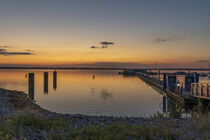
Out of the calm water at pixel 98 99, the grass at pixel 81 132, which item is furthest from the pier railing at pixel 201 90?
the grass at pixel 81 132

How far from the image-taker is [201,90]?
17719mm

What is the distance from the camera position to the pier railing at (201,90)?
17027 millimetres

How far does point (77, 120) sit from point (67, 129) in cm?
148

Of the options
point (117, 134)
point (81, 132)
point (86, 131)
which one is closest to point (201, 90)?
point (117, 134)

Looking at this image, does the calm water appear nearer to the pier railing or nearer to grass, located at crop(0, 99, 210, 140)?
the pier railing

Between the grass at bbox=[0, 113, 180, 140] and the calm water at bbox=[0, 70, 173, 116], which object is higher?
the grass at bbox=[0, 113, 180, 140]

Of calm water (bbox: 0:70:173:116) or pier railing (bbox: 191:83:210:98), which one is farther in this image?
calm water (bbox: 0:70:173:116)

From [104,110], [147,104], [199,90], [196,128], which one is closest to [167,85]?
[147,104]

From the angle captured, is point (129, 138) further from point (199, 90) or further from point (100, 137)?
point (199, 90)

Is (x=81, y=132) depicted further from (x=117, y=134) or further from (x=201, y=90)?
(x=201, y=90)

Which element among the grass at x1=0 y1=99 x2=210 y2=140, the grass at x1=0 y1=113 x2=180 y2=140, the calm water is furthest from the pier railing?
the grass at x1=0 y1=113 x2=180 y2=140

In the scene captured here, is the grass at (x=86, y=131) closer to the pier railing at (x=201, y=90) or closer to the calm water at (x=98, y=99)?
the calm water at (x=98, y=99)

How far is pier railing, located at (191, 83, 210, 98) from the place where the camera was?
17027 millimetres

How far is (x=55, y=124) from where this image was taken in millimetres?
7000
